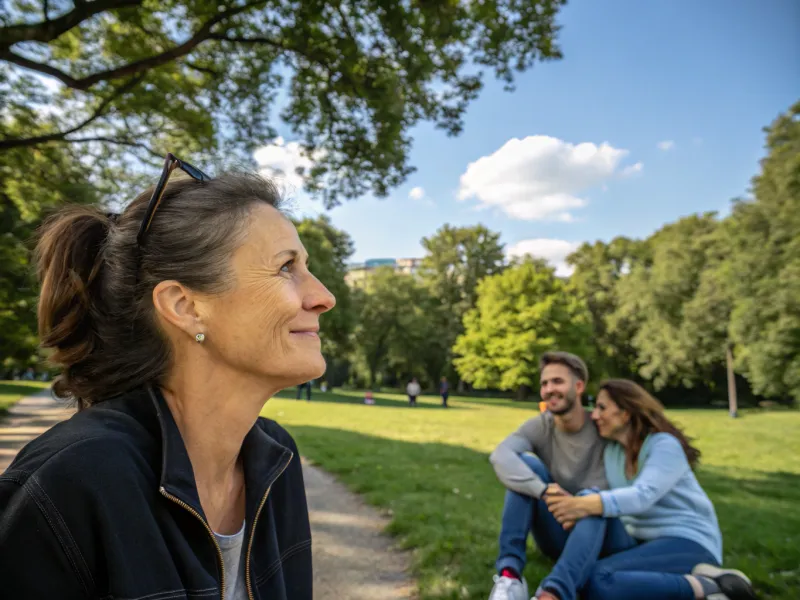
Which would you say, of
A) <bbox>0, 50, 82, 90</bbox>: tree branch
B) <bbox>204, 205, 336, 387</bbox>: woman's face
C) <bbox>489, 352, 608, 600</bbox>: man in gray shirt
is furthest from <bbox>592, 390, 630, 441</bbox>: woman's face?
<bbox>0, 50, 82, 90</bbox>: tree branch

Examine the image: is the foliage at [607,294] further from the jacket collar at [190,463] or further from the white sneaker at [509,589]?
the jacket collar at [190,463]

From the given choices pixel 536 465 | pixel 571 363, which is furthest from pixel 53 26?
pixel 536 465

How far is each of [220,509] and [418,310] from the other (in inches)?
1938

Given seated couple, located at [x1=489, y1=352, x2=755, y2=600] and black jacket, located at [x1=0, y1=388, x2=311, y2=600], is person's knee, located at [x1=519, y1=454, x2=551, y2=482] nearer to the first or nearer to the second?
seated couple, located at [x1=489, y1=352, x2=755, y2=600]

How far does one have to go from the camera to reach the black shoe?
300 centimetres

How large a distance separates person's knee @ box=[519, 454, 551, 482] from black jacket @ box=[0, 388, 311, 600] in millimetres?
2869

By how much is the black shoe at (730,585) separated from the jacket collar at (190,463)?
285 cm

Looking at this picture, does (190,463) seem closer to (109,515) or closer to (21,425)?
(109,515)

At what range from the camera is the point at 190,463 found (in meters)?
1.43

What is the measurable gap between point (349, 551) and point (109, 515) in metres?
4.24

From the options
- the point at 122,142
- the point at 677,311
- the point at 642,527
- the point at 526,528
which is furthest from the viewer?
the point at 677,311

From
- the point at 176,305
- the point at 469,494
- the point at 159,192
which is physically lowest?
the point at 469,494

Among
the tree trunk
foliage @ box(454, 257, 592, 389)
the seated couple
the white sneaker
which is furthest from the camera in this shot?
foliage @ box(454, 257, 592, 389)

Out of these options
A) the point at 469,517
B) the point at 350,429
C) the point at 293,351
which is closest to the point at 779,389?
the point at 350,429
